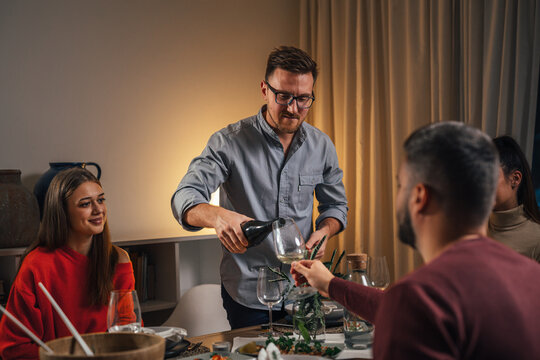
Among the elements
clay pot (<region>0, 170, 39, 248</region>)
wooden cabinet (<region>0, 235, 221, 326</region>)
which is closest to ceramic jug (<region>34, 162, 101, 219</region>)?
clay pot (<region>0, 170, 39, 248</region>)

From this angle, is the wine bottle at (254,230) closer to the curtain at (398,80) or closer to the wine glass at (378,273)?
the wine glass at (378,273)

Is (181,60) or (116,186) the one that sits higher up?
(181,60)

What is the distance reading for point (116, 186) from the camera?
11.2 feet

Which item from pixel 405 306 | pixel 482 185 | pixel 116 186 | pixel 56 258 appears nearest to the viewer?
pixel 405 306

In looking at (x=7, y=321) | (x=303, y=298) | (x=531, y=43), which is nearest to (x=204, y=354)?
(x=303, y=298)

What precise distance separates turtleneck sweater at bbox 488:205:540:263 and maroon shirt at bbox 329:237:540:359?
1.45m

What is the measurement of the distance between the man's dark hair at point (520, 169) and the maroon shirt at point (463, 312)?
58.6 inches

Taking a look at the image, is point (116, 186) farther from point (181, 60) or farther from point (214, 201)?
point (181, 60)

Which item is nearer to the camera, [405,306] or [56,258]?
[405,306]

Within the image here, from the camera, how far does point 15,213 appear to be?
2.67 m

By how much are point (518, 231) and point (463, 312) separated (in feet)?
5.33

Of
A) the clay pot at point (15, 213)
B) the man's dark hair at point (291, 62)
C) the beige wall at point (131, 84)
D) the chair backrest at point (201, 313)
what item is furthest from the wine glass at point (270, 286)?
the beige wall at point (131, 84)

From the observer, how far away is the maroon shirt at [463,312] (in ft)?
2.34

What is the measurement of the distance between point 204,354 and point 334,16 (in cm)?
288
